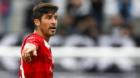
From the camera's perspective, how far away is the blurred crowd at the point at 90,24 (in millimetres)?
12211

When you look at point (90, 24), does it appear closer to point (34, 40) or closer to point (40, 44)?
point (40, 44)

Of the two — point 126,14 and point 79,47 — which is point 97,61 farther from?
point 126,14

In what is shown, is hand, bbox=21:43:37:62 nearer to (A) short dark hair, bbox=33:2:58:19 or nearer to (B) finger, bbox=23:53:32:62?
(B) finger, bbox=23:53:32:62

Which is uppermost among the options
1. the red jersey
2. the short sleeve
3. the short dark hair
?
the short dark hair

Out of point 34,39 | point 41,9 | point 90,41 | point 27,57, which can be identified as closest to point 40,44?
point 34,39

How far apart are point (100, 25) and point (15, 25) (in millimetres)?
2131

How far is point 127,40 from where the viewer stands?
39.7 feet

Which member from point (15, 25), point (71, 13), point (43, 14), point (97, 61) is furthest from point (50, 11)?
point (15, 25)

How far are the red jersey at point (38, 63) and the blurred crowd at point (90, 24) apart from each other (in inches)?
219

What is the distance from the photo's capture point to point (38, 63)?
6.12 meters

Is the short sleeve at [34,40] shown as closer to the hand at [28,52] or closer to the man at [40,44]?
the man at [40,44]

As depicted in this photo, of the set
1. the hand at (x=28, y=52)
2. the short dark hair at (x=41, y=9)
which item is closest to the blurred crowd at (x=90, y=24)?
the short dark hair at (x=41, y=9)

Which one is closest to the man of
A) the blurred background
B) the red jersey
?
the red jersey

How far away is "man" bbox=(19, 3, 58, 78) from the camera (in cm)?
606
